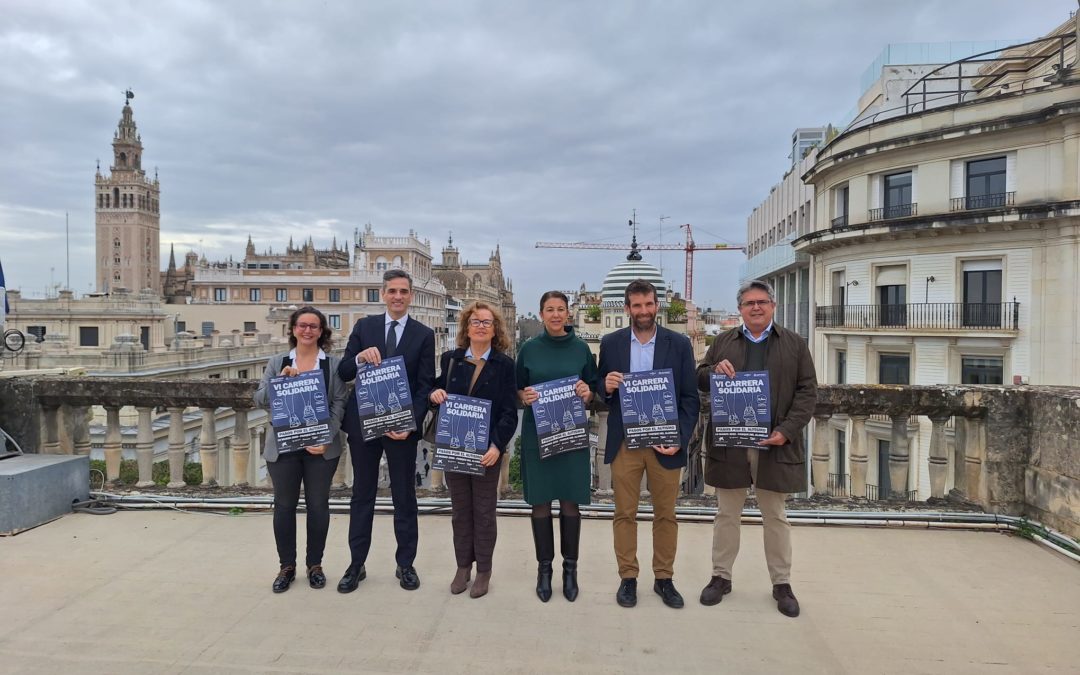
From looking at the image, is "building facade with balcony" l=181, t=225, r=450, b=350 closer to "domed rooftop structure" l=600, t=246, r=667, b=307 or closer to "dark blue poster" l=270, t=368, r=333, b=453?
"domed rooftop structure" l=600, t=246, r=667, b=307

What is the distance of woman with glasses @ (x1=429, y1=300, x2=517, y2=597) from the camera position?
14.6 ft

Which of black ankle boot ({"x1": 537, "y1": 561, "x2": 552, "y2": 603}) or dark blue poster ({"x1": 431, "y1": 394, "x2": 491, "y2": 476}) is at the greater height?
dark blue poster ({"x1": 431, "y1": 394, "x2": 491, "y2": 476})

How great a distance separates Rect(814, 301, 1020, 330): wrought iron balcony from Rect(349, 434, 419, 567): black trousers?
80.4 ft

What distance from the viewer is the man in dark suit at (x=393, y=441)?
4.57 metres

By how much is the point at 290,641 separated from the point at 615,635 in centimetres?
194

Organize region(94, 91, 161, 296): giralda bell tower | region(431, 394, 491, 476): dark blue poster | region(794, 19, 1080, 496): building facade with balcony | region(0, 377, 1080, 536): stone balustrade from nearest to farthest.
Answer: region(431, 394, 491, 476): dark blue poster, region(0, 377, 1080, 536): stone balustrade, region(794, 19, 1080, 496): building facade with balcony, region(94, 91, 161, 296): giralda bell tower

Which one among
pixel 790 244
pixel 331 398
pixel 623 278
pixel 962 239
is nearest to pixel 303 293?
pixel 623 278

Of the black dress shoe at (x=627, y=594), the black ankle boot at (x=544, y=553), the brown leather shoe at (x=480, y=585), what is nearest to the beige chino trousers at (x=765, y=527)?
the black dress shoe at (x=627, y=594)

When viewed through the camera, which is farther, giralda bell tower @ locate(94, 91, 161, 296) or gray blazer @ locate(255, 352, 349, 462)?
giralda bell tower @ locate(94, 91, 161, 296)

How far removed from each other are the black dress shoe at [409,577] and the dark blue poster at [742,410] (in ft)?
7.68

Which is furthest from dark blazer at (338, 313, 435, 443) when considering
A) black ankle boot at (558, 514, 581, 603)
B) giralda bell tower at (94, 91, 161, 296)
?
giralda bell tower at (94, 91, 161, 296)

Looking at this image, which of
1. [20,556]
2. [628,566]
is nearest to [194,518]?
[20,556]

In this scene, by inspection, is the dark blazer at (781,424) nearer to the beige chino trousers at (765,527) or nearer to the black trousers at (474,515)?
the beige chino trousers at (765,527)

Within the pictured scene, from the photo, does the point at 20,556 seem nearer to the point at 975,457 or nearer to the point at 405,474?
the point at 405,474
